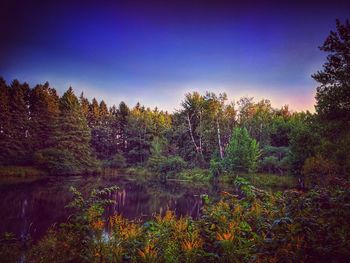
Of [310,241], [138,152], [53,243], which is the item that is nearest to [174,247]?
[310,241]

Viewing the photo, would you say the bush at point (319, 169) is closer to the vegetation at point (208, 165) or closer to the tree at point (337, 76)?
the vegetation at point (208, 165)

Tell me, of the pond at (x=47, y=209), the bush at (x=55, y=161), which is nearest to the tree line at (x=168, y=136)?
the bush at (x=55, y=161)

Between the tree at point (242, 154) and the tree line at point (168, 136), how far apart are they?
125 mm

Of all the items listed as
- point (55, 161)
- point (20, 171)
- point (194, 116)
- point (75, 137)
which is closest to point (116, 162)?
point (75, 137)

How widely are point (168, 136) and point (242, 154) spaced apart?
2258 cm

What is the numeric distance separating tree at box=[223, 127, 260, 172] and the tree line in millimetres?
125

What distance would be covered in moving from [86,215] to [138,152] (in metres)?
48.3

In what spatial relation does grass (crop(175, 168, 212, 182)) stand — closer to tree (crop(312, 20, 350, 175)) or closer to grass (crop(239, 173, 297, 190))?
grass (crop(239, 173, 297, 190))

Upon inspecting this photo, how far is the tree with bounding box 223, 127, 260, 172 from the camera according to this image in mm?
31047

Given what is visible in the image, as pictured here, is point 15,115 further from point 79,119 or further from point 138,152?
point 138,152

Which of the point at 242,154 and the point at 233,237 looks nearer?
the point at 233,237

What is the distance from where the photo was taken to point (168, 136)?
5144 cm

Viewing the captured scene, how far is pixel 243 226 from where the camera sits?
557cm

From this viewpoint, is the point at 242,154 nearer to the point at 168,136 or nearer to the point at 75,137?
the point at 168,136
